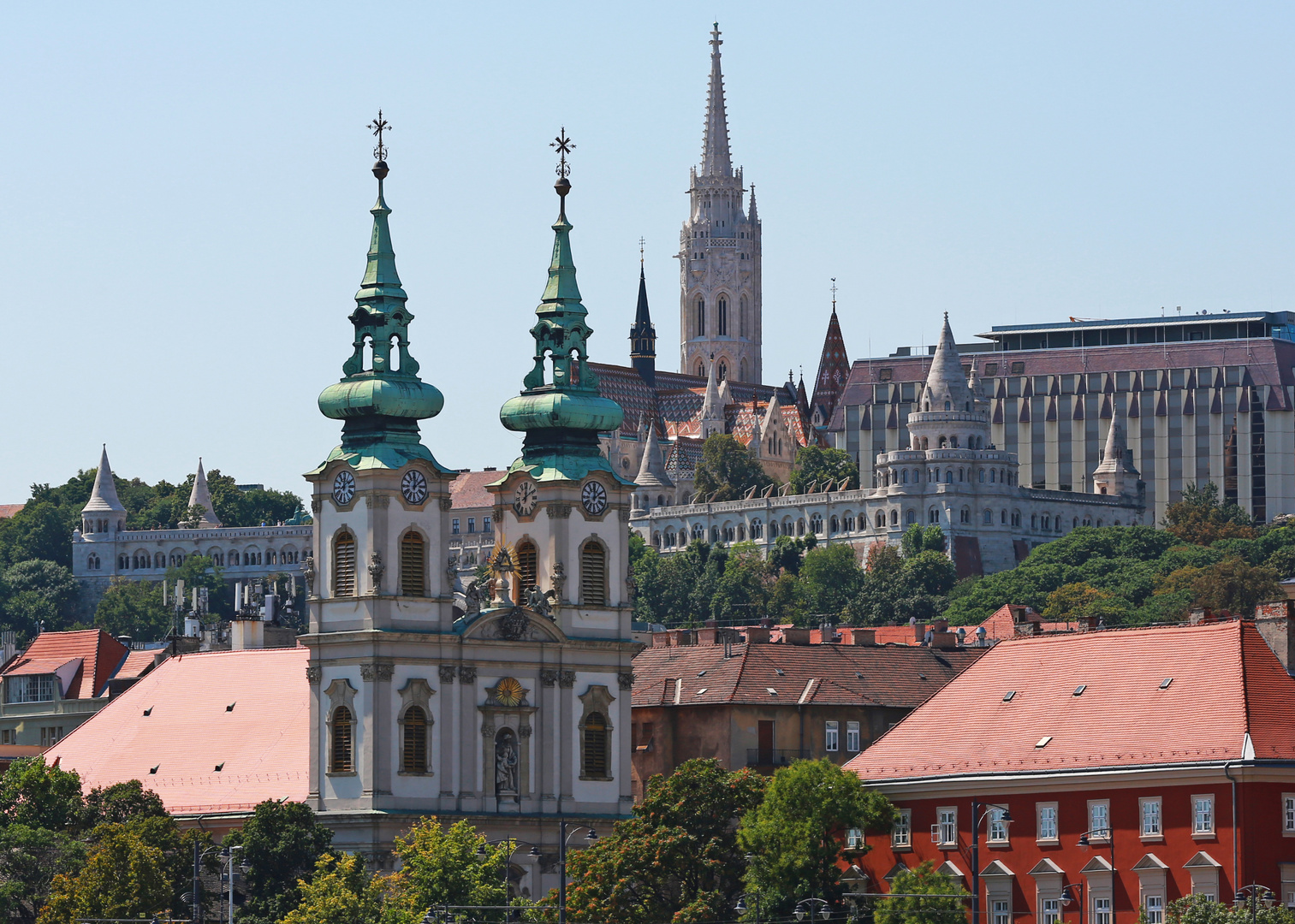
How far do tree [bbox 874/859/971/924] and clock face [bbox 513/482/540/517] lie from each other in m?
21.1

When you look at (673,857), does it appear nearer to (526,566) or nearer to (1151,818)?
(1151,818)

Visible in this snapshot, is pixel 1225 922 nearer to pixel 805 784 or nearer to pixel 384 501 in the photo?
pixel 805 784

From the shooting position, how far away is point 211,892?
106m

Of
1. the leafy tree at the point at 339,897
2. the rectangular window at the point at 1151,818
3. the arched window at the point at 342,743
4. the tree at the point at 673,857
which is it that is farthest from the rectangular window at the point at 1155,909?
the arched window at the point at 342,743

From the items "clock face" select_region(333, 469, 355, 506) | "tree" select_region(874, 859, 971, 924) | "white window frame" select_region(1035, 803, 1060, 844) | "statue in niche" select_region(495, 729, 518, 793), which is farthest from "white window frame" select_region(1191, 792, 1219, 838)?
"clock face" select_region(333, 469, 355, 506)

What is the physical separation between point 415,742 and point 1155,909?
25.4 metres

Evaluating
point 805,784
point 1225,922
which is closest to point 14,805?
point 805,784

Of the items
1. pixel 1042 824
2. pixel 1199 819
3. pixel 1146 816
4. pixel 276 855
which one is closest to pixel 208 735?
pixel 276 855

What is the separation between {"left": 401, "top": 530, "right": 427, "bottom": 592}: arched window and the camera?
110 meters

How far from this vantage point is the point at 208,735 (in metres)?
117

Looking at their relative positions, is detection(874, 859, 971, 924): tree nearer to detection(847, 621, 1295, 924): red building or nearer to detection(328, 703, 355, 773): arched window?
detection(847, 621, 1295, 924): red building

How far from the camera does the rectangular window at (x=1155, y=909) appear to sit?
93500mm

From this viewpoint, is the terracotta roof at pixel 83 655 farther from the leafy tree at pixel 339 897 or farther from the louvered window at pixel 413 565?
the leafy tree at pixel 339 897

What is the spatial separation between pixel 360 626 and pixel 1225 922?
106 ft
